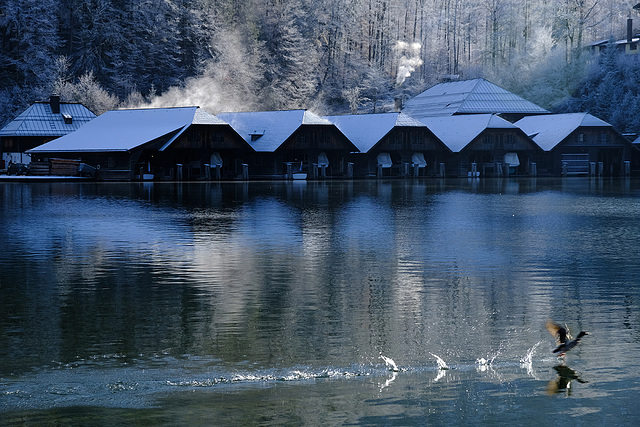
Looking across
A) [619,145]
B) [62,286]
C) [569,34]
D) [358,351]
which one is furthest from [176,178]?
[569,34]

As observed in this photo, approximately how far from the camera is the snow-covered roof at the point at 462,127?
3871 inches

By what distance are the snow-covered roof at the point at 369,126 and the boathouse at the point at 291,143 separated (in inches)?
97.1

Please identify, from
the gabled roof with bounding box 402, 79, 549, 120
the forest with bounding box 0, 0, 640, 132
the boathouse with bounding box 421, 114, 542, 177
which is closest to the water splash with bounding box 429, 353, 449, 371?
the boathouse with bounding box 421, 114, 542, 177

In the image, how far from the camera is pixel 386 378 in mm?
11695

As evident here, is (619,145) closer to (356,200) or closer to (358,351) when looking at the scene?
(356,200)

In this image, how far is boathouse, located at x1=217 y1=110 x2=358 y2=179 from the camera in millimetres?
89188

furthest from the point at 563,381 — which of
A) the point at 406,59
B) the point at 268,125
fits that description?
the point at 406,59

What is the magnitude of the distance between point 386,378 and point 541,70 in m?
134

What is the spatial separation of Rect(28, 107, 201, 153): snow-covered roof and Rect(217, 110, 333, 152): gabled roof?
6741 millimetres

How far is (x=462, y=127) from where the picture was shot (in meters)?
102

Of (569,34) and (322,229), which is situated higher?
(569,34)

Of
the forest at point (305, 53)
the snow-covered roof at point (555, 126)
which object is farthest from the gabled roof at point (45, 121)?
the snow-covered roof at point (555, 126)

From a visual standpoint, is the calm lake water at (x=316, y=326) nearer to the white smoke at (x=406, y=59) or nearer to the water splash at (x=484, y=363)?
the water splash at (x=484, y=363)

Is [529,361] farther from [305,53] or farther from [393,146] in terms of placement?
[305,53]
